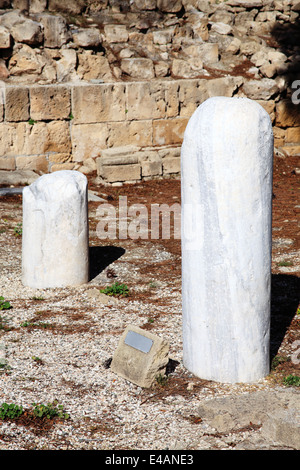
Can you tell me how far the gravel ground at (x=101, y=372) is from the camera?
4.16 meters

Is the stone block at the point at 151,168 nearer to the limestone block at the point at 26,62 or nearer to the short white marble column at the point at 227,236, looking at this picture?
the limestone block at the point at 26,62

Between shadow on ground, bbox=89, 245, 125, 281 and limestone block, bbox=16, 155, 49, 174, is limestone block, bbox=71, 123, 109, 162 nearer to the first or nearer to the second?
limestone block, bbox=16, 155, 49, 174

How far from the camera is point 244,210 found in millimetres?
4586

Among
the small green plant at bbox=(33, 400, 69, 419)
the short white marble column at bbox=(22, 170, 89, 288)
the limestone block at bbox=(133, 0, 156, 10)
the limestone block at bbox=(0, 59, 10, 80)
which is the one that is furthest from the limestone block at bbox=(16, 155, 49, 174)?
the small green plant at bbox=(33, 400, 69, 419)

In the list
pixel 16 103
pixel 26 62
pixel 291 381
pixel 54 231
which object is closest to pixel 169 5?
pixel 26 62

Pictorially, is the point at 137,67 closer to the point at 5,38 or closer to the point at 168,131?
the point at 168,131

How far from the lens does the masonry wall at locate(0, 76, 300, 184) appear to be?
12672 mm

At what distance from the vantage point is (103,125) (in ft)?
44.1

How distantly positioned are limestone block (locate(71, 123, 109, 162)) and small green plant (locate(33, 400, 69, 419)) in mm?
9394

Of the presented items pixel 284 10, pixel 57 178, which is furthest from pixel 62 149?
pixel 284 10

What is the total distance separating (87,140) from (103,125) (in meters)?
0.49

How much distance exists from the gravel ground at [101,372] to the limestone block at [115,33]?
7.69 meters

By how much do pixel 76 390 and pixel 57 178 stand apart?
3032 millimetres

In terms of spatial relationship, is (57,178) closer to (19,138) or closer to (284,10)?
(19,138)
